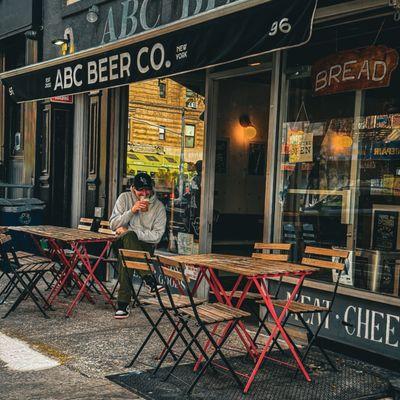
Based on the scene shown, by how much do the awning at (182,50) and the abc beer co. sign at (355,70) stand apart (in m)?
1.25

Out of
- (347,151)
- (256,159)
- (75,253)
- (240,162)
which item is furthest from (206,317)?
(256,159)

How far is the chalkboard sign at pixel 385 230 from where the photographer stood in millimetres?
5816

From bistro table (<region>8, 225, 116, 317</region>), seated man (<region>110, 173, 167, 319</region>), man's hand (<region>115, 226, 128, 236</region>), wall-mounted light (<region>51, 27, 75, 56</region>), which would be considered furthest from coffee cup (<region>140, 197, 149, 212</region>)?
wall-mounted light (<region>51, 27, 75, 56</region>)

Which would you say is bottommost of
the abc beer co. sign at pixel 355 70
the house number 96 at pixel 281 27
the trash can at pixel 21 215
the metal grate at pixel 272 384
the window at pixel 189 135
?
the metal grate at pixel 272 384

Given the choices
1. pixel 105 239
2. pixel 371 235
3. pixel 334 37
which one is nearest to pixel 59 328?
pixel 105 239

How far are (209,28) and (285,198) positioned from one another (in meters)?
1.96

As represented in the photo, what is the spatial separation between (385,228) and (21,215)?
6.29 metres

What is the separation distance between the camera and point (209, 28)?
5.84 m

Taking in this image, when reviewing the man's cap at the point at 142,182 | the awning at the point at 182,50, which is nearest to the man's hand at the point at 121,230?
the man's cap at the point at 142,182

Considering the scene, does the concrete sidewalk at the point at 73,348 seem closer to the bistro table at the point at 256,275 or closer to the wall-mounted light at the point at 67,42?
the bistro table at the point at 256,275

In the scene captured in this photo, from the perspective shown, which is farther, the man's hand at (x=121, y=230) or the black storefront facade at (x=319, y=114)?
the man's hand at (x=121, y=230)

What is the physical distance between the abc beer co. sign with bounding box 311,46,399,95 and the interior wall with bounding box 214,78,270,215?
2048mm

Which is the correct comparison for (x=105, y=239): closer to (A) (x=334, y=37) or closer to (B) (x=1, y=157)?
(A) (x=334, y=37)

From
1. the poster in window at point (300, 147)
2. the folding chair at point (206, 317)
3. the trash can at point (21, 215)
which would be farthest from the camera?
the trash can at point (21, 215)
